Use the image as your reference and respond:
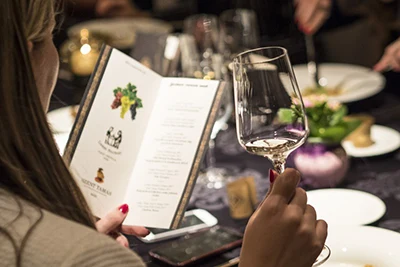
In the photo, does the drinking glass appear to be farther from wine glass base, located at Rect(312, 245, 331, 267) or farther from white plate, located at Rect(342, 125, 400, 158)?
wine glass base, located at Rect(312, 245, 331, 267)

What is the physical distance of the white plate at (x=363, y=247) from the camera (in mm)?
1158

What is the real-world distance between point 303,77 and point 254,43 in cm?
28

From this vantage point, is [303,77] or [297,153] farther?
[303,77]

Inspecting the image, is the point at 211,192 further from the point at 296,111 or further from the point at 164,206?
the point at 296,111

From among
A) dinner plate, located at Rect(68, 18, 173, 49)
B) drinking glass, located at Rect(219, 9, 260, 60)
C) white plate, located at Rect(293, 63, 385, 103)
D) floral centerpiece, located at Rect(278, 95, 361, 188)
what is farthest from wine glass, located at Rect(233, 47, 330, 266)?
dinner plate, located at Rect(68, 18, 173, 49)

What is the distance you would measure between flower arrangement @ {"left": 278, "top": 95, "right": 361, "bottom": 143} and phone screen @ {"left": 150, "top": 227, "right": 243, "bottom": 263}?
389mm

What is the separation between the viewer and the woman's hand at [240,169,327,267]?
0.88 metres

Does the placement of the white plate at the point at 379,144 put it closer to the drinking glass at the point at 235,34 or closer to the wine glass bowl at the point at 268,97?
the drinking glass at the point at 235,34

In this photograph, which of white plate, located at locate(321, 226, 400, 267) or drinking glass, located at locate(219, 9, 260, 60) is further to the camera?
drinking glass, located at locate(219, 9, 260, 60)

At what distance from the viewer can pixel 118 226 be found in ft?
4.07

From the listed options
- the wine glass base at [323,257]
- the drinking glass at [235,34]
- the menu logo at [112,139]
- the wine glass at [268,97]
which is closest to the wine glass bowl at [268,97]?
the wine glass at [268,97]

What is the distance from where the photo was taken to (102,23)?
3199mm

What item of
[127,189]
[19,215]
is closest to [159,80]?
[127,189]

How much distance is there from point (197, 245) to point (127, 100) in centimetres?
30
